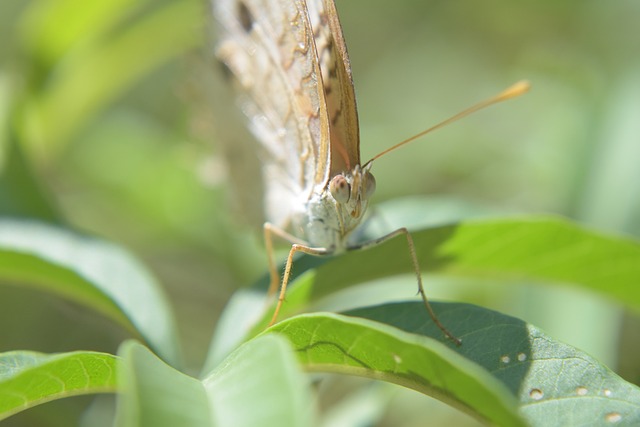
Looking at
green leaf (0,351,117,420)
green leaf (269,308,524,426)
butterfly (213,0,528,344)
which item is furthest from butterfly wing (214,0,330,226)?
green leaf (0,351,117,420)

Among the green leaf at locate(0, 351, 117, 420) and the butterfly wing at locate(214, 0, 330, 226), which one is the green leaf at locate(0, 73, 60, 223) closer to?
the butterfly wing at locate(214, 0, 330, 226)

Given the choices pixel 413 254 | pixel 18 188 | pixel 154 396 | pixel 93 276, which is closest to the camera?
pixel 154 396

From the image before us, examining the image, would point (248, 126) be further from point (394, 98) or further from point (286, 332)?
point (394, 98)

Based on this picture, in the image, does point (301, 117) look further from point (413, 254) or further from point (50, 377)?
point (50, 377)

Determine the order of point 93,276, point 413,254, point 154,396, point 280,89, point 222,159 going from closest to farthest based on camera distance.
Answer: point 154,396 → point 413,254 → point 93,276 → point 280,89 → point 222,159

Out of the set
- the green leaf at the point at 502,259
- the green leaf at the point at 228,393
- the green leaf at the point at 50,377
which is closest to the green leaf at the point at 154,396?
the green leaf at the point at 228,393

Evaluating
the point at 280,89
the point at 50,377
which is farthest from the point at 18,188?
the point at 50,377

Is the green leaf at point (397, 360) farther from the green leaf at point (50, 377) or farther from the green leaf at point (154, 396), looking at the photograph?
the green leaf at point (50, 377)
